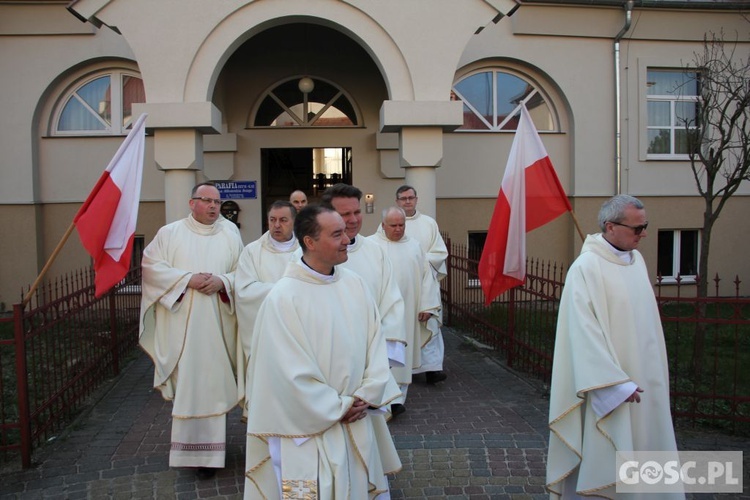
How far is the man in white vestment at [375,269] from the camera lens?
434 cm

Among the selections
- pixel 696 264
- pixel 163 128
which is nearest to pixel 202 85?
pixel 163 128

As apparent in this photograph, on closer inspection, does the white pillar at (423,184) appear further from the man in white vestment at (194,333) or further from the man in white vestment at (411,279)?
the man in white vestment at (194,333)

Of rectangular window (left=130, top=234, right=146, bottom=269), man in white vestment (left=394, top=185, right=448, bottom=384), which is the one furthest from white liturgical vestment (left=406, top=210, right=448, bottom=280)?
rectangular window (left=130, top=234, right=146, bottom=269)

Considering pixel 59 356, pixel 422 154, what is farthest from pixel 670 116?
pixel 59 356

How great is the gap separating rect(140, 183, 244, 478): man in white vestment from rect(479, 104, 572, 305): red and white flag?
2266 mm

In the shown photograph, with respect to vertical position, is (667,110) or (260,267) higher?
(667,110)

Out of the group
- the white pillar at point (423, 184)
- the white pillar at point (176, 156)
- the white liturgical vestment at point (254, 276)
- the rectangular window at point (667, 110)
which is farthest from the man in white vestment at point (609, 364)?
the rectangular window at point (667, 110)

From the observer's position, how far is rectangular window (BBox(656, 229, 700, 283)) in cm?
1288

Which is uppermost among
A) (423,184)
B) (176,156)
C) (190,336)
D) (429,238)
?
(176,156)

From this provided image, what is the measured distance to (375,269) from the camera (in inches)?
186

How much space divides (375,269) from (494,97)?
8573mm

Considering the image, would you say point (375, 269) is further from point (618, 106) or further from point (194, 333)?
point (618, 106)

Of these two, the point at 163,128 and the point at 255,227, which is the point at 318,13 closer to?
the point at 163,128

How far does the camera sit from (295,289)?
10.7ft
